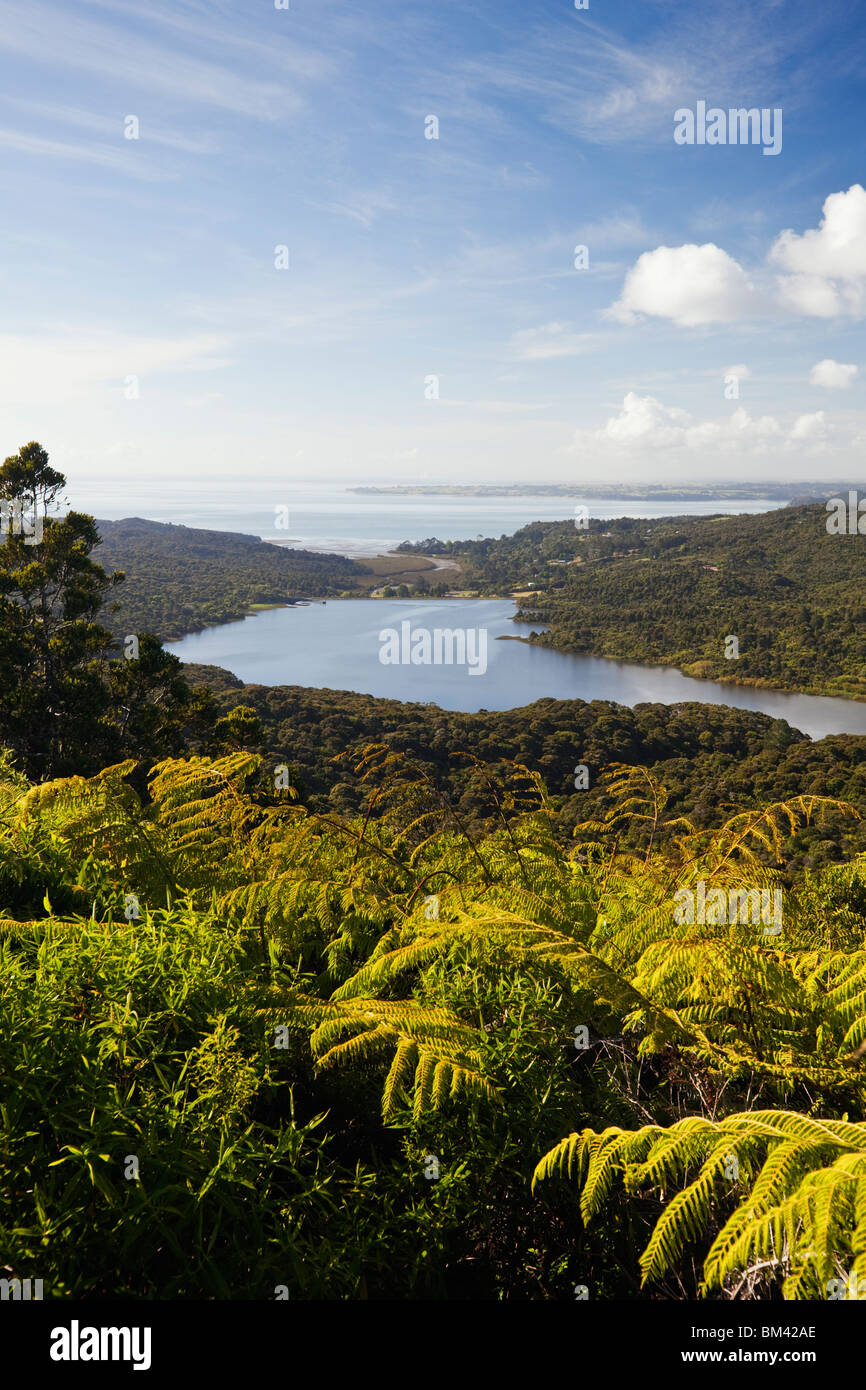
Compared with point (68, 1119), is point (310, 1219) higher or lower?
lower

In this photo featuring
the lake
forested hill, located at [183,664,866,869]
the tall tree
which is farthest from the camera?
the lake

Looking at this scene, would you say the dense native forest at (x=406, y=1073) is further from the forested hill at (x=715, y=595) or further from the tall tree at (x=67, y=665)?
the forested hill at (x=715, y=595)

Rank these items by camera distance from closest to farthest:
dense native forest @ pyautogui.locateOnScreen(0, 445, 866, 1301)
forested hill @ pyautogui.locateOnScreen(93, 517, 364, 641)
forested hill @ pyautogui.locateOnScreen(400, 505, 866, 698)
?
1. dense native forest @ pyautogui.locateOnScreen(0, 445, 866, 1301)
2. forested hill @ pyautogui.locateOnScreen(400, 505, 866, 698)
3. forested hill @ pyautogui.locateOnScreen(93, 517, 364, 641)

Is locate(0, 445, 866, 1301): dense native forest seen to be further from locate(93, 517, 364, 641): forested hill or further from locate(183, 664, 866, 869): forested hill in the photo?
locate(93, 517, 364, 641): forested hill

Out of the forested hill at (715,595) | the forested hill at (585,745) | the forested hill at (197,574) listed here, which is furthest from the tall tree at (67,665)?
the forested hill at (715,595)

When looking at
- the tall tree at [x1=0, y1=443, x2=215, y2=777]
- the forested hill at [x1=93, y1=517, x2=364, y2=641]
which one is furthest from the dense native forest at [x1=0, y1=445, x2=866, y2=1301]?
the forested hill at [x1=93, y1=517, x2=364, y2=641]
